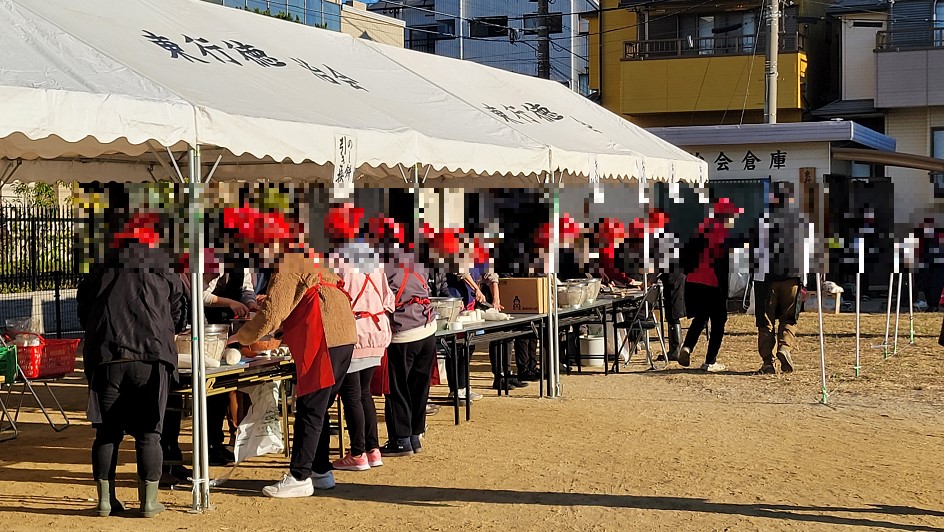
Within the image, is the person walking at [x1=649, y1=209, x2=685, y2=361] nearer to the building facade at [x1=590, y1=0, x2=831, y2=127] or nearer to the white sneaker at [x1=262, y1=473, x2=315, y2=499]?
the white sneaker at [x1=262, y1=473, x2=315, y2=499]

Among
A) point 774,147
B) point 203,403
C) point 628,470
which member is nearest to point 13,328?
point 203,403

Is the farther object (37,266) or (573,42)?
(573,42)

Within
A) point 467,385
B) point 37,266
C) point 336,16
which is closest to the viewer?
point 467,385

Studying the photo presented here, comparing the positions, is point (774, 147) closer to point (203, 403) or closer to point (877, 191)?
point (877, 191)

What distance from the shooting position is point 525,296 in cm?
1139

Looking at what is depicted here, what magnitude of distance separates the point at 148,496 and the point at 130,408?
59 centimetres

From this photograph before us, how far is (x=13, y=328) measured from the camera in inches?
401

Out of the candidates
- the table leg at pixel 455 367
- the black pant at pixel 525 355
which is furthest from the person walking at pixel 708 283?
the table leg at pixel 455 367

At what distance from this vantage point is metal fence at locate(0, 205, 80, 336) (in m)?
17.0

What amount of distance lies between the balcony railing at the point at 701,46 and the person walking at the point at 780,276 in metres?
15.3

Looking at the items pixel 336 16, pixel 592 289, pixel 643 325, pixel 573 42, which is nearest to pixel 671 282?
pixel 643 325

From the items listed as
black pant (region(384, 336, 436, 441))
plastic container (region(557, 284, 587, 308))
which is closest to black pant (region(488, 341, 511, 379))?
plastic container (region(557, 284, 587, 308))

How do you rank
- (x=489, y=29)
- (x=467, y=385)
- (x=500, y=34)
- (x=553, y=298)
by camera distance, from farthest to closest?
(x=489, y=29) → (x=500, y=34) → (x=553, y=298) → (x=467, y=385)

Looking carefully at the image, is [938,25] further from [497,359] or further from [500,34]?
[500,34]
